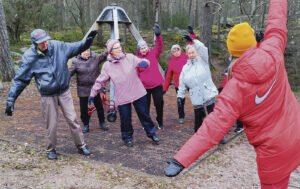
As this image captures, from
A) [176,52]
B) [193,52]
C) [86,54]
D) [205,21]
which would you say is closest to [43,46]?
[86,54]

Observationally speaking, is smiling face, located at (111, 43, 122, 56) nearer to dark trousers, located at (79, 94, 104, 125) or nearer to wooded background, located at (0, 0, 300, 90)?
dark trousers, located at (79, 94, 104, 125)

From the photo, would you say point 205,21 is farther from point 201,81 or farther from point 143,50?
point 201,81

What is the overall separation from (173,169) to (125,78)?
333cm

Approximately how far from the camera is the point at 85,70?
18.7ft

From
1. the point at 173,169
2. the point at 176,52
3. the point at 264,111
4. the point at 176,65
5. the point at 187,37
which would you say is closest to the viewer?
the point at 173,169

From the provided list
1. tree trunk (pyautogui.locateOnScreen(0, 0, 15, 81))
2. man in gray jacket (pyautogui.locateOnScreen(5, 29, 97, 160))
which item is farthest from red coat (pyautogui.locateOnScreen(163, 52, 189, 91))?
tree trunk (pyautogui.locateOnScreen(0, 0, 15, 81))

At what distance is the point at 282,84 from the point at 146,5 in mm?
24075

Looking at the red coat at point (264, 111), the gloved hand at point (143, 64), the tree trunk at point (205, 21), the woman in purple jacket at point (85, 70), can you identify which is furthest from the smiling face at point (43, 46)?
the tree trunk at point (205, 21)

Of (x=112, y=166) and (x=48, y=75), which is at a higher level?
(x=48, y=75)

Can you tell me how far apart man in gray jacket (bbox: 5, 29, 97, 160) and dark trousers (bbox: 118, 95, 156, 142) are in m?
0.88

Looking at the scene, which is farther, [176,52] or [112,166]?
[176,52]

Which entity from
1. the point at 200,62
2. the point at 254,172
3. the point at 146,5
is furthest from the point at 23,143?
the point at 146,5

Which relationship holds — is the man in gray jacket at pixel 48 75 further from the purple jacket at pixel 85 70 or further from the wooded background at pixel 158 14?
the wooded background at pixel 158 14

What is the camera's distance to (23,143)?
207 inches
